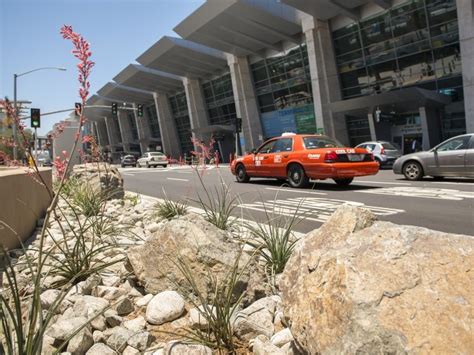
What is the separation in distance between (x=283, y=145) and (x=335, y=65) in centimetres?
2353

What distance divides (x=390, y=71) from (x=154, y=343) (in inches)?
1267

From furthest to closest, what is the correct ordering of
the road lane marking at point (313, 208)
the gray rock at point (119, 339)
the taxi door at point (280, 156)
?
the taxi door at point (280, 156) → the road lane marking at point (313, 208) → the gray rock at point (119, 339)

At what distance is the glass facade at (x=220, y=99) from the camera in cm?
4897

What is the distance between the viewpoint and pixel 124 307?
10.4 ft

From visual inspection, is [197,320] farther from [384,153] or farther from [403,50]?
[403,50]

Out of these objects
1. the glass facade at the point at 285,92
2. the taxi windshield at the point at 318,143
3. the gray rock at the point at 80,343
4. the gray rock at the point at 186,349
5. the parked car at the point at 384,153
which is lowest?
the parked car at the point at 384,153

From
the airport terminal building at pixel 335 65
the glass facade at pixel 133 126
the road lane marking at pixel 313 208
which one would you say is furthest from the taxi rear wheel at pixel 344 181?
the glass facade at pixel 133 126

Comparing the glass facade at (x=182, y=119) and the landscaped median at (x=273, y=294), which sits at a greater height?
the glass facade at (x=182, y=119)

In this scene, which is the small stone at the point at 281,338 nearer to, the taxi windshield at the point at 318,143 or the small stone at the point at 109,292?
the small stone at the point at 109,292

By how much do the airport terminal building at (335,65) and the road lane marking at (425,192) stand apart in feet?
51.2

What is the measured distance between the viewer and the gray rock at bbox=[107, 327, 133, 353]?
2.55 metres

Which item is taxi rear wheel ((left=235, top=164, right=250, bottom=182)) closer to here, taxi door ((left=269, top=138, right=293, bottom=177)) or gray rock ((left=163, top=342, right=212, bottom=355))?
taxi door ((left=269, top=138, right=293, bottom=177))

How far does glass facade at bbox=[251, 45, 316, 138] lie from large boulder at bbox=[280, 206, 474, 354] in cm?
3599

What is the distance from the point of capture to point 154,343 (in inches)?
105
